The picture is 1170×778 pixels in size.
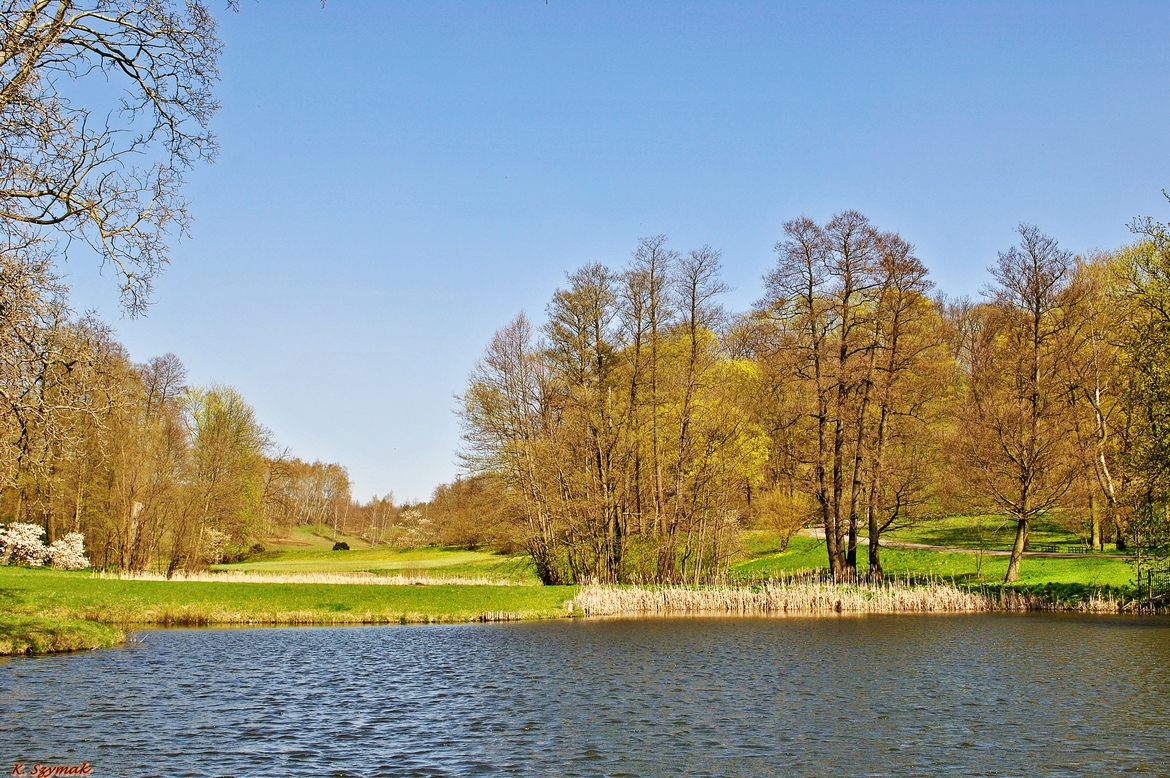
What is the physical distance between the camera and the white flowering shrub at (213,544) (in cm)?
4494

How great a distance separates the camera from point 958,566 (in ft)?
115

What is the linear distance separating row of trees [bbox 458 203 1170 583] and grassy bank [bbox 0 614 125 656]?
17831 mm

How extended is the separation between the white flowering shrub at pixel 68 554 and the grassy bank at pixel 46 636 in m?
22.3

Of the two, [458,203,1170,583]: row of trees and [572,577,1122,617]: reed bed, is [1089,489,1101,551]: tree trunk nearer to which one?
[458,203,1170,583]: row of trees

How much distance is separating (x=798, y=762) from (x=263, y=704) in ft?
27.5

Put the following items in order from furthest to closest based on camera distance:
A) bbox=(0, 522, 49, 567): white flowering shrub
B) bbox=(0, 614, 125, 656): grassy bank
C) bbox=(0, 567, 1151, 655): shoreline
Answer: bbox=(0, 522, 49, 567): white flowering shrub
bbox=(0, 567, 1151, 655): shoreline
bbox=(0, 614, 125, 656): grassy bank

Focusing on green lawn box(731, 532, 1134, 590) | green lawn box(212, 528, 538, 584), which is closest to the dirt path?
green lawn box(731, 532, 1134, 590)

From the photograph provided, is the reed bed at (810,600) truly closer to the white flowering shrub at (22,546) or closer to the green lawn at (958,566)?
the green lawn at (958,566)

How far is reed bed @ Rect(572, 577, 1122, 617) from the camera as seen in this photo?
92.9ft

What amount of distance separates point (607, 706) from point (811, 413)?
22.3m

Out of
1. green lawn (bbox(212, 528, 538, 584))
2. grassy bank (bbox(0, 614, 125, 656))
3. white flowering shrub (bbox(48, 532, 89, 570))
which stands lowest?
green lawn (bbox(212, 528, 538, 584))

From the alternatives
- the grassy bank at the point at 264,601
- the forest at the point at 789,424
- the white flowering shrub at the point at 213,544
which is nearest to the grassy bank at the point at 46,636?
the grassy bank at the point at 264,601

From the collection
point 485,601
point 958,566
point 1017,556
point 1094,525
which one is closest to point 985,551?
point 958,566

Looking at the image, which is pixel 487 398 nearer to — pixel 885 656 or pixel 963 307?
pixel 885 656
